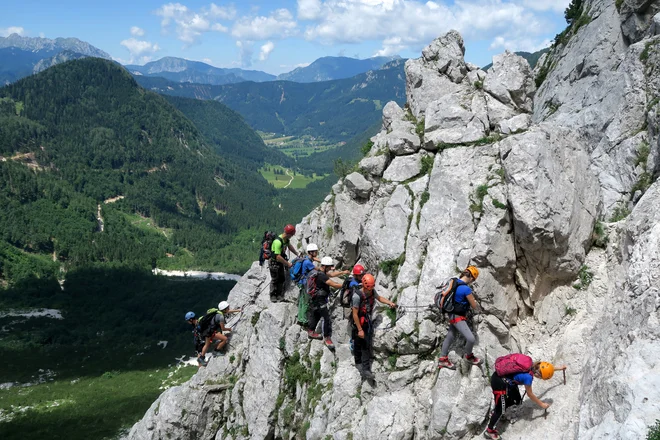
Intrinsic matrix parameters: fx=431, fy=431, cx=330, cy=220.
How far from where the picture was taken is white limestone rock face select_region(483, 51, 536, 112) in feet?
63.0

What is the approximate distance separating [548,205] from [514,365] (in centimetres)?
559

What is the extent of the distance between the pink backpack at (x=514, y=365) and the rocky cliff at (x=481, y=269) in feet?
5.30

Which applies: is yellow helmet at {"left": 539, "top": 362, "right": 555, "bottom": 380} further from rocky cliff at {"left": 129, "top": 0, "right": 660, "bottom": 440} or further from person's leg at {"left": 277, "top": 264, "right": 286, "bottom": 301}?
person's leg at {"left": 277, "top": 264, "right": 286, "bottom": 301}

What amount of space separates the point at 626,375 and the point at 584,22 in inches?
1144

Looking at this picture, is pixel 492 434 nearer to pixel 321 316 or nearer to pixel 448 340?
pixel 448 340

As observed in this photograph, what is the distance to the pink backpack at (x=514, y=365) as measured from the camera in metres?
11.8

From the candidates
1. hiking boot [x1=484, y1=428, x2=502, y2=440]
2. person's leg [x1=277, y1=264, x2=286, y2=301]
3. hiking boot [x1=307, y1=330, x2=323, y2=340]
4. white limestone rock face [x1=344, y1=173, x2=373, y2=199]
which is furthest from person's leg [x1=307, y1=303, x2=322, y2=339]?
hiking boot [x1=484, y1=428, x2=502, y2=440]

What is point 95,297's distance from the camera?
365 ft

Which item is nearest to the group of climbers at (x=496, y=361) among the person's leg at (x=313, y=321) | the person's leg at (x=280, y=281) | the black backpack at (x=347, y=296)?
the black backpack at (x=347, y=296)

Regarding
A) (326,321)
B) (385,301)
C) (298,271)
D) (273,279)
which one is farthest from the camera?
(273,279)

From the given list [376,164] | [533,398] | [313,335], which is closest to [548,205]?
[533,398]

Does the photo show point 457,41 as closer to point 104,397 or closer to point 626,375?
point 626,375

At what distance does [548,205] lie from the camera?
47.1 feet

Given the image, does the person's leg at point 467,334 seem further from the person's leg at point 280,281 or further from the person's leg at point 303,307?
the person's leg at point 280,281
